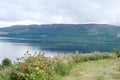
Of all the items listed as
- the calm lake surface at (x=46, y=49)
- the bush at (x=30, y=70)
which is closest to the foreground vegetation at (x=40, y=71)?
the bush at (x=30, y=70)

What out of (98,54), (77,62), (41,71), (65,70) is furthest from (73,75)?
(98,54)

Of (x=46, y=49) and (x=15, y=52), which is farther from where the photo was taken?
(x=46, y=49)

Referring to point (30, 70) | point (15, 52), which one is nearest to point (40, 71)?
point (30, 70)

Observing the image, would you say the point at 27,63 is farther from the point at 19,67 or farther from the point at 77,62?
the point at 77,62

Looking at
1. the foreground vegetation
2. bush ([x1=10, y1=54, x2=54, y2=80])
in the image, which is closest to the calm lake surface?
the foreground vegetation

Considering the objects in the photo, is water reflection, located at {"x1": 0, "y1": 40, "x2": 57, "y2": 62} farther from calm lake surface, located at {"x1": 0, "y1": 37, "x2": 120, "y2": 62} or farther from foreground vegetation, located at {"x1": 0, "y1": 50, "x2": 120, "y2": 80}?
foreground vegetation, located at {"x1": 0, "y1": 50, "x2": 120, "y2": 80}

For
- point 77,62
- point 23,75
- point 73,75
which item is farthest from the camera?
point 77,62

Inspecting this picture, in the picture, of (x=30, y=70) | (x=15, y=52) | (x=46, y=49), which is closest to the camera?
(x=30, y=70)

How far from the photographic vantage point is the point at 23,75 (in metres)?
8.60

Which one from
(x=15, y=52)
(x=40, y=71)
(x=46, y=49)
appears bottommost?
(x=15, y=52)

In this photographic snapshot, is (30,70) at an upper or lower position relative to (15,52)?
upper

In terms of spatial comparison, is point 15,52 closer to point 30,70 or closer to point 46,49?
point 46,49

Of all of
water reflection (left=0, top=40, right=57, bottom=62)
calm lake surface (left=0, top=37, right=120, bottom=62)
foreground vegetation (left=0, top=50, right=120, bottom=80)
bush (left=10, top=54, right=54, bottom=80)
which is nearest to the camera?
bush (left=10, top=54, right=54, bottom=80)

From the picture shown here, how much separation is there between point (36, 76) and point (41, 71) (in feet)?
0.77
